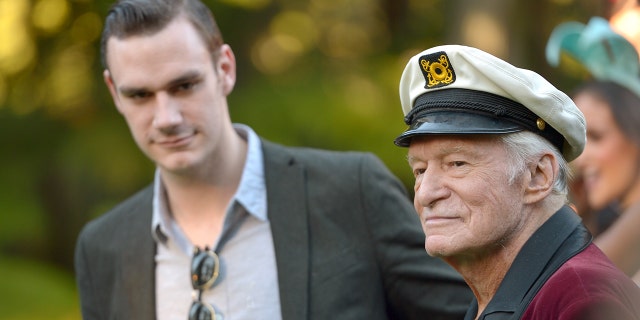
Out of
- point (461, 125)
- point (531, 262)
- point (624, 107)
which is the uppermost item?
point (461, 125)

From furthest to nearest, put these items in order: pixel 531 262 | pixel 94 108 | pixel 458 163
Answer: pixel 94 108
pixel 458 163
pixel 531 262

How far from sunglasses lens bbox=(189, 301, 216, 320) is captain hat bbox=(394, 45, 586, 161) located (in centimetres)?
133

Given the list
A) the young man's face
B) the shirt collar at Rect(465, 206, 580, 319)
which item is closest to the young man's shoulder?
the young man's face

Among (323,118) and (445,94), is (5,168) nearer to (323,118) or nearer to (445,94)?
(323,118)

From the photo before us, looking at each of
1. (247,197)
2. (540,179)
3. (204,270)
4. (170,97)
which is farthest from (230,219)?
(540,179)

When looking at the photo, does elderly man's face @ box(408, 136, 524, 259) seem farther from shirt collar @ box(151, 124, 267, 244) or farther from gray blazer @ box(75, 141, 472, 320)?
shirt collar @ box(151, 124, 267, 244)

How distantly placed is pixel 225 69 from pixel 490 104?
1.74 metres

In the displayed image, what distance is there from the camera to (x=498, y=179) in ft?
8.86

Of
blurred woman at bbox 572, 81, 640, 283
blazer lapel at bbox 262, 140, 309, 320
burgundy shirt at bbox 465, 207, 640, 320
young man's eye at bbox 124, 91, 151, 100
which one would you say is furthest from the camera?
blurred woman at bbox 572, 81, 640, 283

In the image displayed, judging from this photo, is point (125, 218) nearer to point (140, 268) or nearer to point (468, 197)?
point (140, 268)

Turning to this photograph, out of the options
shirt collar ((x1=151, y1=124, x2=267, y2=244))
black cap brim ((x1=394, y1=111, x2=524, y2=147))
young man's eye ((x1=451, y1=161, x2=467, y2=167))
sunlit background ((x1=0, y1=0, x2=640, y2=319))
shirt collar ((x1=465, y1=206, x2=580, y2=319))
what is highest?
black cap brim ((x1=394, y1=111, x2=524, y2=147))

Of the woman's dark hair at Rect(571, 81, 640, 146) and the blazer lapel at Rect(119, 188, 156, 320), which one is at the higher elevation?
the woman's dark hair at Rect(571, 81, 640, 146)

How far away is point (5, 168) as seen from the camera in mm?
7945

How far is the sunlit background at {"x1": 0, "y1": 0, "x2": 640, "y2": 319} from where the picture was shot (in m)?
7.83
